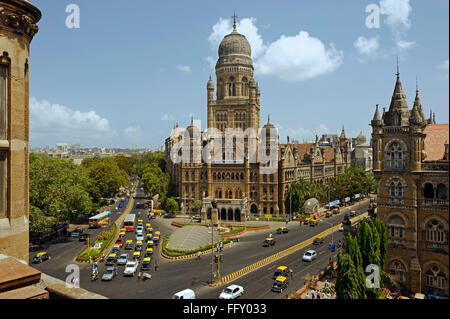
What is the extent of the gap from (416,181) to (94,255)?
4165 centimetres

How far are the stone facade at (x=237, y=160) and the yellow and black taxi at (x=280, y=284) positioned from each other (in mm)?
35269

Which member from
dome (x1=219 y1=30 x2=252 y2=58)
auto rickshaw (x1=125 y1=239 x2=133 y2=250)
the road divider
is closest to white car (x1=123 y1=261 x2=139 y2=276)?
the road divider

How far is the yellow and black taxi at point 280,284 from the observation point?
114ft

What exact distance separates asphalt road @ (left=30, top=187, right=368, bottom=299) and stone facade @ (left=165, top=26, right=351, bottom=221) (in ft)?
56.7

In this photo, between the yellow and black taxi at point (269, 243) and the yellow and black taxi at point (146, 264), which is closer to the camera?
the yellow and black taxi at point (146, 264)

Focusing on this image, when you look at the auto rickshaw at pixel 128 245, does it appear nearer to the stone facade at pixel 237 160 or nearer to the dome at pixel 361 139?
the stone facade at pixel 237 160

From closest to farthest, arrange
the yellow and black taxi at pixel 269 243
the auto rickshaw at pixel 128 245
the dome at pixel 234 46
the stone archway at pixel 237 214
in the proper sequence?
the auto rickshaw at pixel 128 245 < the yellow and black taxi at pixel 269 243 < the stone archway at pixel 237 214 < the dome at pixel 234 46

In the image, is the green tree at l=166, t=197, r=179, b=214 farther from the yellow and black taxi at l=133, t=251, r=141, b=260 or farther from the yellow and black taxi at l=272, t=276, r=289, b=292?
the yellow and black taxi at l=272, t=276, r=289, b=292

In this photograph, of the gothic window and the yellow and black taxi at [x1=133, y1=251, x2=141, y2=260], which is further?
the yellow and black taxi at [x1=133, y1=251, x2=141, y2=260]

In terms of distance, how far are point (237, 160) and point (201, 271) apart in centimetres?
4004

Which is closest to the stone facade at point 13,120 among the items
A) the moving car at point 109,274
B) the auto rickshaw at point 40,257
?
the moving car at point 109,274

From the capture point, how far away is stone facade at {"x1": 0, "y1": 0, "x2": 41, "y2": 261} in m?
9.85
